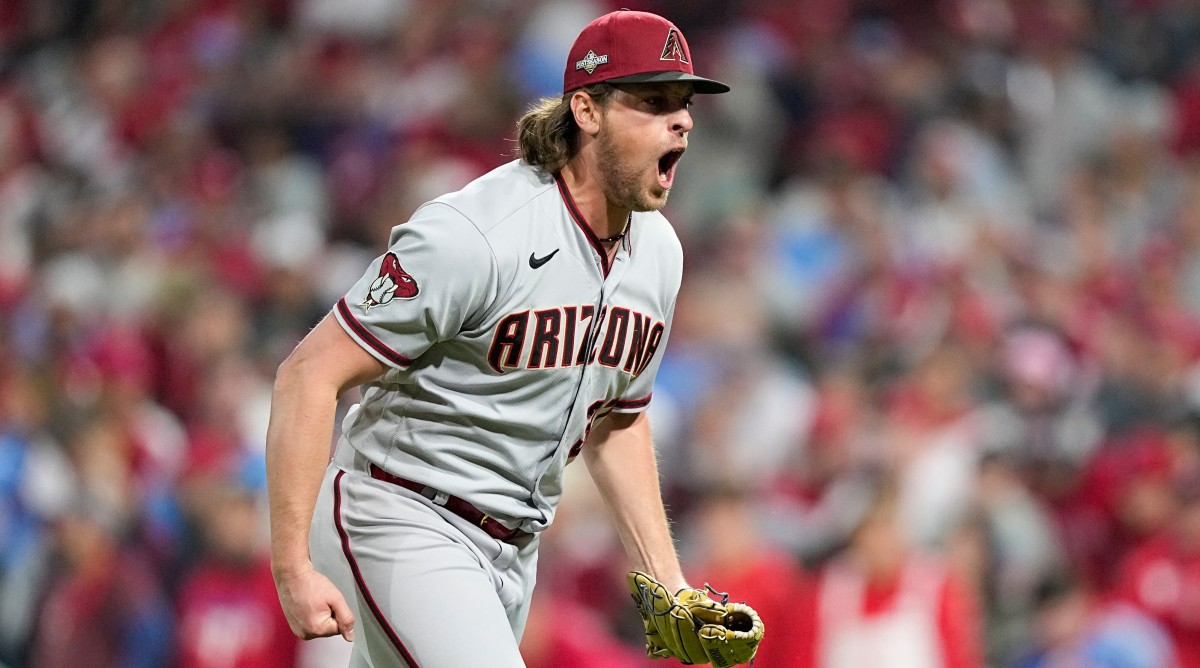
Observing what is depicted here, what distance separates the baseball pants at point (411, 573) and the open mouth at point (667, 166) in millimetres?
714

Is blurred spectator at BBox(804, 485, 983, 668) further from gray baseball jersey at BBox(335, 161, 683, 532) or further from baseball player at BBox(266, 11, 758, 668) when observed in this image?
gray baseball jersey at BBox(335, 161, 683, 532)

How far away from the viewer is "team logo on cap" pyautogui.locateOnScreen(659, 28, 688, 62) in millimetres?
2648

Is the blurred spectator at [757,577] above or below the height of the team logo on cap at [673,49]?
below

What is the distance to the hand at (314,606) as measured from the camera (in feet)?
7.77

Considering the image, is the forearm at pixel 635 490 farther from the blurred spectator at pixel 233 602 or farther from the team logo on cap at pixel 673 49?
the blurred spectator at pixel 233 602

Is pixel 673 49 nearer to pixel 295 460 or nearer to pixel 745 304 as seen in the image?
pixel 295 460

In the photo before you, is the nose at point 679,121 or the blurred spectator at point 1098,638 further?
the blurred spectator at point 1098,638

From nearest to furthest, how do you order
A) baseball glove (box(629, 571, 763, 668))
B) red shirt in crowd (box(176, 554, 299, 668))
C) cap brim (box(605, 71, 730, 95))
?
cap brim (box(605, 71, 730, 95)), baseball glove (box(629, 571, 763, 668)), red shirt in crowd (box(176, 554, 299, 668))

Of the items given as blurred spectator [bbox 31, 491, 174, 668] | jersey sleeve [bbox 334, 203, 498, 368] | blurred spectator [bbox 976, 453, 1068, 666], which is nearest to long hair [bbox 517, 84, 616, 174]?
jersey sleeve [bbox 334, 203, 498, 368]

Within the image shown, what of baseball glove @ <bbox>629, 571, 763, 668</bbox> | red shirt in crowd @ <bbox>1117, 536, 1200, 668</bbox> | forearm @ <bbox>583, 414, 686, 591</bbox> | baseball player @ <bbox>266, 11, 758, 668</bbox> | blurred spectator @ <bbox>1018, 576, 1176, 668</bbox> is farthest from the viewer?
red shirt in crowd @ <bbox>1117, 536, 1200, 668</bbox>

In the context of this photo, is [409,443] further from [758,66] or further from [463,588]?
[758,66]

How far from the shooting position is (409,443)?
266 centimetres

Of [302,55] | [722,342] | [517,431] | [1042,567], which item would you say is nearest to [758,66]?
[722,342]

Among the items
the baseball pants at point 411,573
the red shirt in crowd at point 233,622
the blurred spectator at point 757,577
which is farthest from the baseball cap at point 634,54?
the red shirt in crowd at point 233,622
